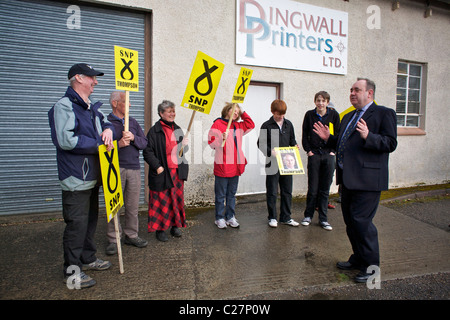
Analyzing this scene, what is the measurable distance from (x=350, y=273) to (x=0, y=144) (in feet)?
18.2

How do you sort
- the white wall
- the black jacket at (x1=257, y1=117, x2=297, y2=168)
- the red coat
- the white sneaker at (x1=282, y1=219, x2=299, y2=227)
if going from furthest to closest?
1. the white wall
2. the white sneaker at (x1=282, y1=219, x2=299, y2=227)
3. the black jacket at (x1=257, y1=117, x2=297, y2=168)
4. the red coat

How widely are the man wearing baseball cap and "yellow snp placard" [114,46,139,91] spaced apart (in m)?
0.26

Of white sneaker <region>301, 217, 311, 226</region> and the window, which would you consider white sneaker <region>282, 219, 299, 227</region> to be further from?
the window

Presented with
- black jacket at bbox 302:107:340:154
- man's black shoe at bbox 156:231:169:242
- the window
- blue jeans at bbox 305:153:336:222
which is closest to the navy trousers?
blue jeans at bbox 305:153:336:222

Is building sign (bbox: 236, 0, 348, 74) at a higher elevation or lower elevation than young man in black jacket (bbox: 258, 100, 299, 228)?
higher

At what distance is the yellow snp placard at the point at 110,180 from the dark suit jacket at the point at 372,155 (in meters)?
2.50

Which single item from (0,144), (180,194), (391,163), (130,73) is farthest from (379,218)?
(0,144)

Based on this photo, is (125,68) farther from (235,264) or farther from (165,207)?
(235,264)

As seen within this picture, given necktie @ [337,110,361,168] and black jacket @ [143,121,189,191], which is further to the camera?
black jacket @ [143,121,189,191]

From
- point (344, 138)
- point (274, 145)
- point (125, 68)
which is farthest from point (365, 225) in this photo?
point (125, 68)

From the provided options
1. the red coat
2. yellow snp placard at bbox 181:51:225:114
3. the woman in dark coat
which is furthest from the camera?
the red coat

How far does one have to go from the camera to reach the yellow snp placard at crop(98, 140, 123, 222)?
280 cm

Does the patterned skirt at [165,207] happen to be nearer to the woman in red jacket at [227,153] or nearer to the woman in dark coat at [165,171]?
the woman in dark coat at [165,171]

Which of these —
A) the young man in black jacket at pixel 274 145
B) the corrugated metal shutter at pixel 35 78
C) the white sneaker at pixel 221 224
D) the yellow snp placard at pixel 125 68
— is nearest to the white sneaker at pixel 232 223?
the white sneaker at pixel 221 224
